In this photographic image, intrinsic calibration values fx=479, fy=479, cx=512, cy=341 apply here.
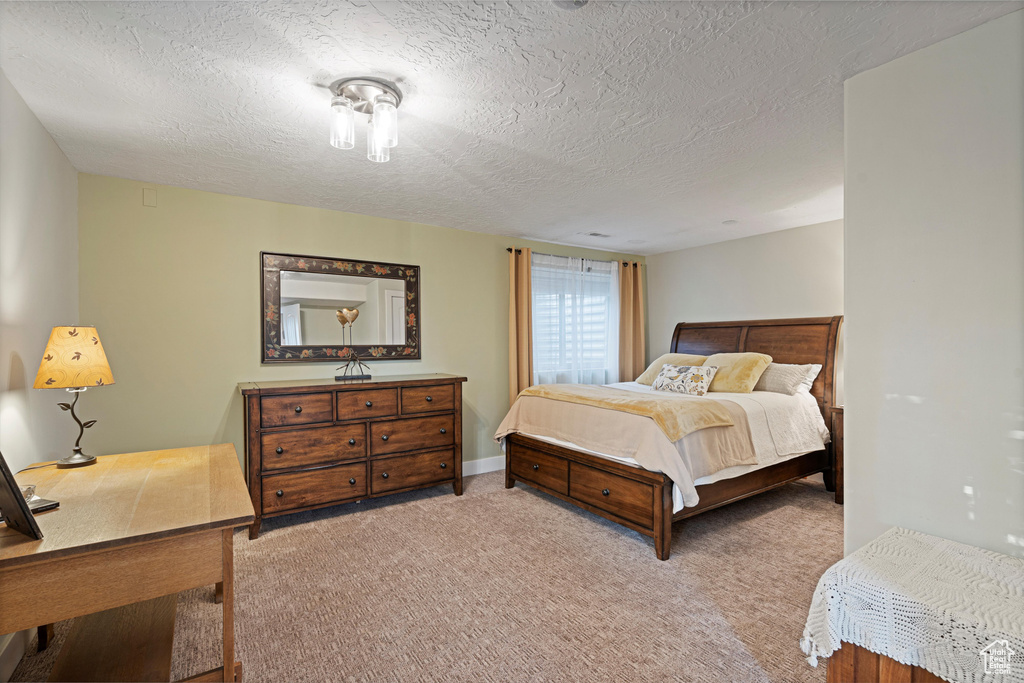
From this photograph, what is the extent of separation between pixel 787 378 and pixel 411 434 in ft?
10.6

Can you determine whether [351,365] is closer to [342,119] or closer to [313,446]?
[313,446]

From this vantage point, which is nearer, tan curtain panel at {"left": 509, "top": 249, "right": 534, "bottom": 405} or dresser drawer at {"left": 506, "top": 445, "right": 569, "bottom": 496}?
dresser drawer at {"left": 506, "top": 445, "right": 569, "bottom": 496}

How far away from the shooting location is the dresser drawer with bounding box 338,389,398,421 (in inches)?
136

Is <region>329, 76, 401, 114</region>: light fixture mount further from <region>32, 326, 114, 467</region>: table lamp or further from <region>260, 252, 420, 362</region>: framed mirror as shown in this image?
<region>260, 252, 420, 362</region>: framed mirror

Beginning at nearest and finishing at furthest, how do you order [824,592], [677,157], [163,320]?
[824,592], [677,157], [163,320]

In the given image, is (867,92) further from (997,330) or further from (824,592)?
(824,592)

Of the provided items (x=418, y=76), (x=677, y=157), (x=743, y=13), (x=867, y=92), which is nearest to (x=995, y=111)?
(x=867, y=92)

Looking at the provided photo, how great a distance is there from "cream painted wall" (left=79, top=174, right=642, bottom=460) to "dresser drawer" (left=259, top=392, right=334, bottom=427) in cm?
52

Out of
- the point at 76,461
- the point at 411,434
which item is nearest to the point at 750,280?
the point at 411,434

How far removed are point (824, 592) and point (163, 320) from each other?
3.94 m

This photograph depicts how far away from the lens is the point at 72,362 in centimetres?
196

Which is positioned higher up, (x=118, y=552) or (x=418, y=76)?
(x=418, y=76)

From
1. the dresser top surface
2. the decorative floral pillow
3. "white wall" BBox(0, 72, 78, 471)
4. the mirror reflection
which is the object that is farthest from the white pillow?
"white wall" BBox(0, 72, 78, 471)

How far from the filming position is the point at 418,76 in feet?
6.36
